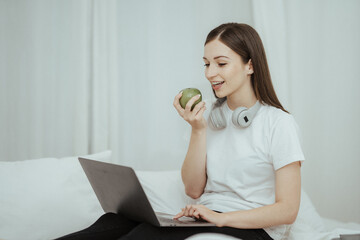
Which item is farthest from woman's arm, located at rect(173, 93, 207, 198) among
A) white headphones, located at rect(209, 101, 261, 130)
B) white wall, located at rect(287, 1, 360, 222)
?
white wall, located at rect(287, 1, 360, 222)

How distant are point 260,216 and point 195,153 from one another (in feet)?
1.26

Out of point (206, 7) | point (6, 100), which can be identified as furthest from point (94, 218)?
point (206, 7)

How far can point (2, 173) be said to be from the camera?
1.55 metres

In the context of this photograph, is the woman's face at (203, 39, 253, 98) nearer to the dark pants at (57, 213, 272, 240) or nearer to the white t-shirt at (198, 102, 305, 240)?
the white t-shirt at (198, 102, 305, 240)

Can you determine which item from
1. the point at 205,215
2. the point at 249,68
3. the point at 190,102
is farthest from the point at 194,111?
the point at 205,215

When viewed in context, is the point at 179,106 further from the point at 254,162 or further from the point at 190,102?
the point at 254,162

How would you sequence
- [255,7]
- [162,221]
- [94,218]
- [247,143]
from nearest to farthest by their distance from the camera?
1. [162,221]
2. [247,143]
3. [94,218]
4. [255,7]

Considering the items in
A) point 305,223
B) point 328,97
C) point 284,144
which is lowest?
point 305,223

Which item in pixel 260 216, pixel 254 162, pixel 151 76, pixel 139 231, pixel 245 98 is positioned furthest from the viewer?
pixel 151 76

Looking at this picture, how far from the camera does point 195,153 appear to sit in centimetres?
153

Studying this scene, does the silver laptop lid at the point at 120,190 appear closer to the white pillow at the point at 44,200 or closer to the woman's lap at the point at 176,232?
the woman's lap at the point at 176,232

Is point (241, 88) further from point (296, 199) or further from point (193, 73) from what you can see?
point (193, 73)

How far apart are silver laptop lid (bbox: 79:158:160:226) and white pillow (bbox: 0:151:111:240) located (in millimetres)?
242

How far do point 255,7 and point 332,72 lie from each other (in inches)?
22.5
